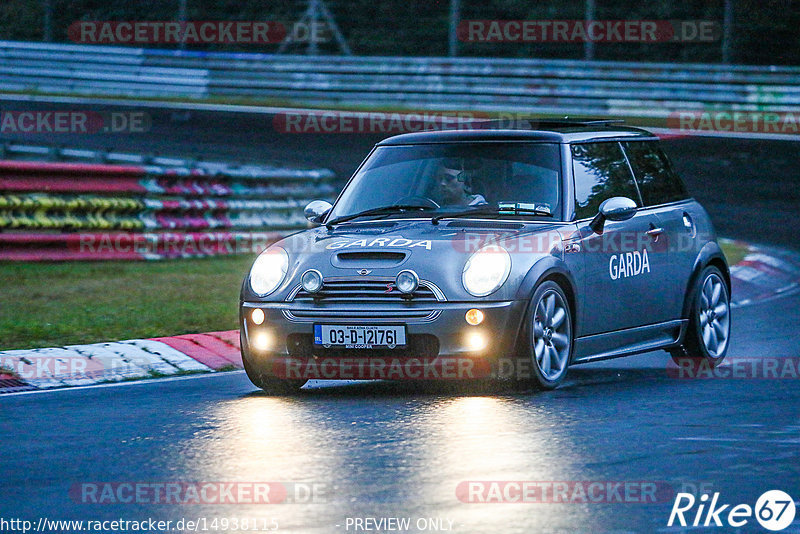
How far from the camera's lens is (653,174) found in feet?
33.8

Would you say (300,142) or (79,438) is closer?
(79,438)

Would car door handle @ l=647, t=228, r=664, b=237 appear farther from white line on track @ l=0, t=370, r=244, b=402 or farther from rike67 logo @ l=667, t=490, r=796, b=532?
rike67 logo @ l=667, t=490, r=796, b=532

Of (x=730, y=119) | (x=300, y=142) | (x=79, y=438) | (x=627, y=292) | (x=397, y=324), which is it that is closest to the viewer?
(x=79, y=438)

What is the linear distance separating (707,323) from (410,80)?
1812 centimetres

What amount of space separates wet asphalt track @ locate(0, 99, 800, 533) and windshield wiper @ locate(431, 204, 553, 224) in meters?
1.04

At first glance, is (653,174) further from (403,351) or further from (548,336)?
(403,351)

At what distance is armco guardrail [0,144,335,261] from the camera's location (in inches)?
587

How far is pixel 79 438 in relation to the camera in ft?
24.0

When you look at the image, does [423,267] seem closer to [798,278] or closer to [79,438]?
[79,438]

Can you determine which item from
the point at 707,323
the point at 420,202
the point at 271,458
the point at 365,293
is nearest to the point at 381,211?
the point at 420,202

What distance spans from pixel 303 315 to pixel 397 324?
1.82ft

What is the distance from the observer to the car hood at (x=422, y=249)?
8305 mm

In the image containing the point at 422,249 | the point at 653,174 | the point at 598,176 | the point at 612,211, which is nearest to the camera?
the point at 422,249

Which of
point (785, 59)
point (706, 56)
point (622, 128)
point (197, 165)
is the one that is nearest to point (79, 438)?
point (622, 128)
